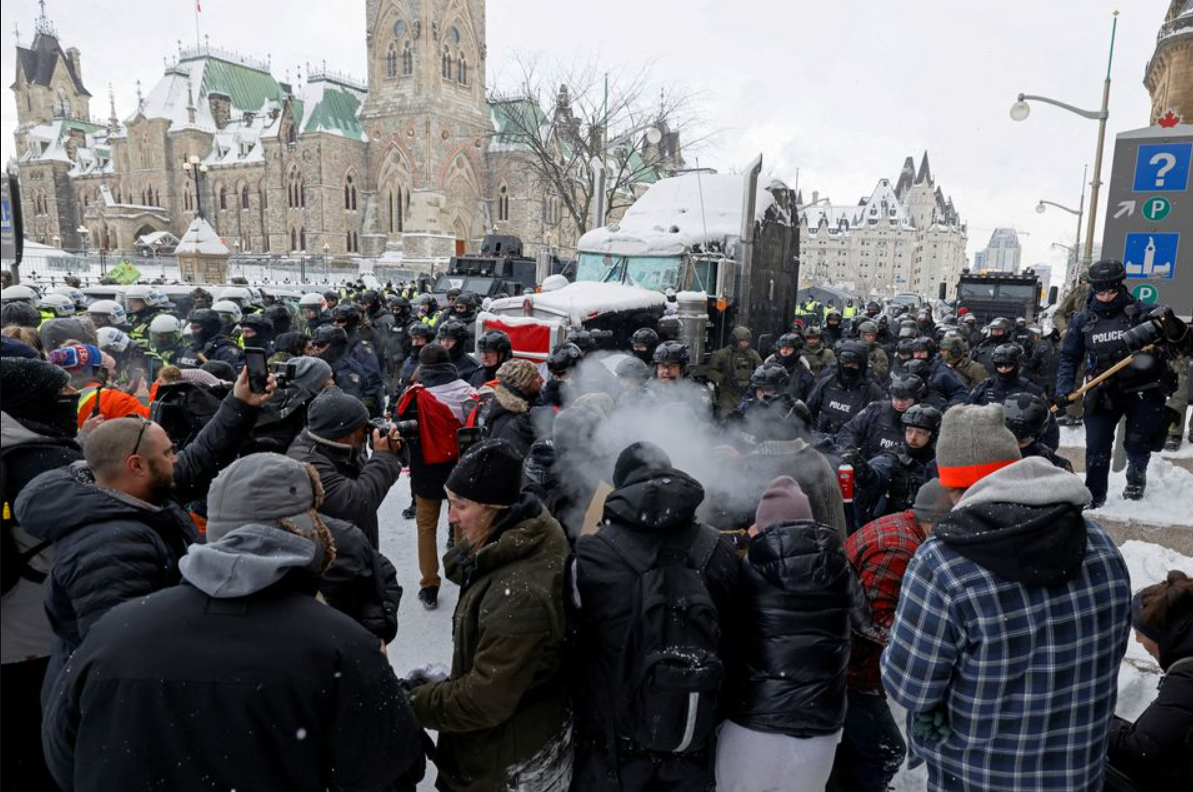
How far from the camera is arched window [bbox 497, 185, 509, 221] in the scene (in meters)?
56.7

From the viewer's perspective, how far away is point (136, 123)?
6159cm

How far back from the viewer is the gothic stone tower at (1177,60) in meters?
22.7

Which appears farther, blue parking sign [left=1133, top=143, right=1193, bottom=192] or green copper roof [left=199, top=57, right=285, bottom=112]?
green copper roof [left=199, top=57, right=285, bottom=112]

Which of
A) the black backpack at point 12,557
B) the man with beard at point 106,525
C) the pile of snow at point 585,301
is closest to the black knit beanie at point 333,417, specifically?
the man with beard at point 106,525

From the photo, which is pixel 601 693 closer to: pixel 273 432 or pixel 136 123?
pixel 273 432

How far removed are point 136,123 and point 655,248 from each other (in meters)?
66.9

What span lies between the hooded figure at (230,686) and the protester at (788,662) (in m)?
1.16

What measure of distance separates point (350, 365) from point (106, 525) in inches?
221

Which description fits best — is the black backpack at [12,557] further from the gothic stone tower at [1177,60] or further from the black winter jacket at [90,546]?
the gothic stone tower at [1177,60]

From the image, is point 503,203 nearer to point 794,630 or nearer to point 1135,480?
point 1135,480

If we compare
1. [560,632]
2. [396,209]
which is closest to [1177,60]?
[560,632]

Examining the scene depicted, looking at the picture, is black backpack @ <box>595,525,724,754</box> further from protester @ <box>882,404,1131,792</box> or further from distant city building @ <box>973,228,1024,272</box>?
distant city building @ <box>973,228,1024,272</box>

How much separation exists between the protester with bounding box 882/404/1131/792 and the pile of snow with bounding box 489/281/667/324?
832 cm

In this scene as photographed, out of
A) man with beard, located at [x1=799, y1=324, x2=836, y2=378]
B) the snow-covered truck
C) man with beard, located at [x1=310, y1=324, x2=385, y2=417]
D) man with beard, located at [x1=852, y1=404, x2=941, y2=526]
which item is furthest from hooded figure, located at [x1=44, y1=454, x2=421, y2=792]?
man with beard, located at [x1=799, y1=324, x2=836, y2=378]
